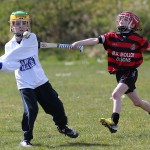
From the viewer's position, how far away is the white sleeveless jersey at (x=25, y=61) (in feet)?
26.8

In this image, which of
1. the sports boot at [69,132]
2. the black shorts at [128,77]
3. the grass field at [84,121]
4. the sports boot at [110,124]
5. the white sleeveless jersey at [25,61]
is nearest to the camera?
the white sleeveless jersey at [25,61]

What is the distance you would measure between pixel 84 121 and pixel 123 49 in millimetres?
2017

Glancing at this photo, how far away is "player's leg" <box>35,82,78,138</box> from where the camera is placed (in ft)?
27.5

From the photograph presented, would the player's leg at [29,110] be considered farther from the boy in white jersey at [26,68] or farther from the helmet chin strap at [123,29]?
the helmet chin strap at [123,29]

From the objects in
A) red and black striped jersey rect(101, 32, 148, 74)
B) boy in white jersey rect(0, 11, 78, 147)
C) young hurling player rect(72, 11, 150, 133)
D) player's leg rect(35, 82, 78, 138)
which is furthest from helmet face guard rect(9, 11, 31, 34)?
red and black striped jersey rect(101, 32, 148, 74)

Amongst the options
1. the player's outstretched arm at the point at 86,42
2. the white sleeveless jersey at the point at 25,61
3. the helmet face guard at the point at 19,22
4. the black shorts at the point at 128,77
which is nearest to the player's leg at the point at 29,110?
the white sleeveless jersey at the point at 25,61

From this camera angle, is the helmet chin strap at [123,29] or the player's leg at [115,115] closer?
the player's leg at [115,115]

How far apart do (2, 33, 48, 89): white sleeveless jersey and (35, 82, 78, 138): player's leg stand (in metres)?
0.12

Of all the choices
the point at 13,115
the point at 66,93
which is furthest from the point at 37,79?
the point at 66,93

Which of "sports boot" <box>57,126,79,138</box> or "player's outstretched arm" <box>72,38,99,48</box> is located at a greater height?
"player's outstretched arm" <box>72,38,99,48</box>

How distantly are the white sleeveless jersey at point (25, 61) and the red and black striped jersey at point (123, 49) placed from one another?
4.58 ft

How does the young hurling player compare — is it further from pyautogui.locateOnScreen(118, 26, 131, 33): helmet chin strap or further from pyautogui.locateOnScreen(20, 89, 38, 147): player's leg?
pyautogui.locateOnScreen(20, 89, 38, 147): player's leg

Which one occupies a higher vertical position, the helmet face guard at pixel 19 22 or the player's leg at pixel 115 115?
the helmet face guard at pixel 19 22

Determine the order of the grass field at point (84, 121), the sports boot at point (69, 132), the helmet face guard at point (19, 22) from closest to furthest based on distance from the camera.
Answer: the helmet face guard at point (19, 22), the grass field at point (84, 121), the sports boot at point (69, 132)
